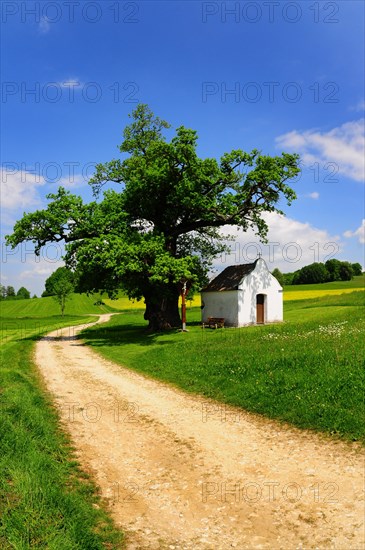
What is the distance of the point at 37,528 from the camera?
5445mm

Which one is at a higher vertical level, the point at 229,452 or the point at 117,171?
the point at 117,171

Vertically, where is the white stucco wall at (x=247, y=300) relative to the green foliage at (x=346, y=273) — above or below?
below

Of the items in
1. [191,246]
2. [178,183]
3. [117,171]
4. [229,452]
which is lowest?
[229,452]

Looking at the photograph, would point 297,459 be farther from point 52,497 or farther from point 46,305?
point 46,305

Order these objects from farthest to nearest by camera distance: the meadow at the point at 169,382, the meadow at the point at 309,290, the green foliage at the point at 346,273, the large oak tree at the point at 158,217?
the green foliage at the point at 346,273 < the meadow at the point at 309,290 < the large oak tree at the point at 158,217 < the meadow at the point at 169,382

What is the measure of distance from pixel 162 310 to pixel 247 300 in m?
8.18

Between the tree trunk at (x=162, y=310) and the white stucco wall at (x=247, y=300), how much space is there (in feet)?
15.9

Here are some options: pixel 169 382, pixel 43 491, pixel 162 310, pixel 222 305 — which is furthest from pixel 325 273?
pixel 43 491

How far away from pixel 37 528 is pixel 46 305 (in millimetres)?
105771

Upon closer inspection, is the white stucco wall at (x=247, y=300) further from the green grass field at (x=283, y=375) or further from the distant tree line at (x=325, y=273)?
the distant tree line at (x=325, y=273)

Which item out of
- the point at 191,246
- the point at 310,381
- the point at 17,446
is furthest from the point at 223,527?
the point at 191,246

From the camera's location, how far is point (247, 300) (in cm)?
3872

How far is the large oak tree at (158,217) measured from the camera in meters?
31.3

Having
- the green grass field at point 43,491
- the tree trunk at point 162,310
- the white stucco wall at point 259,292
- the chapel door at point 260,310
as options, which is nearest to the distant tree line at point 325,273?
the white stucco wall at point 259,292
